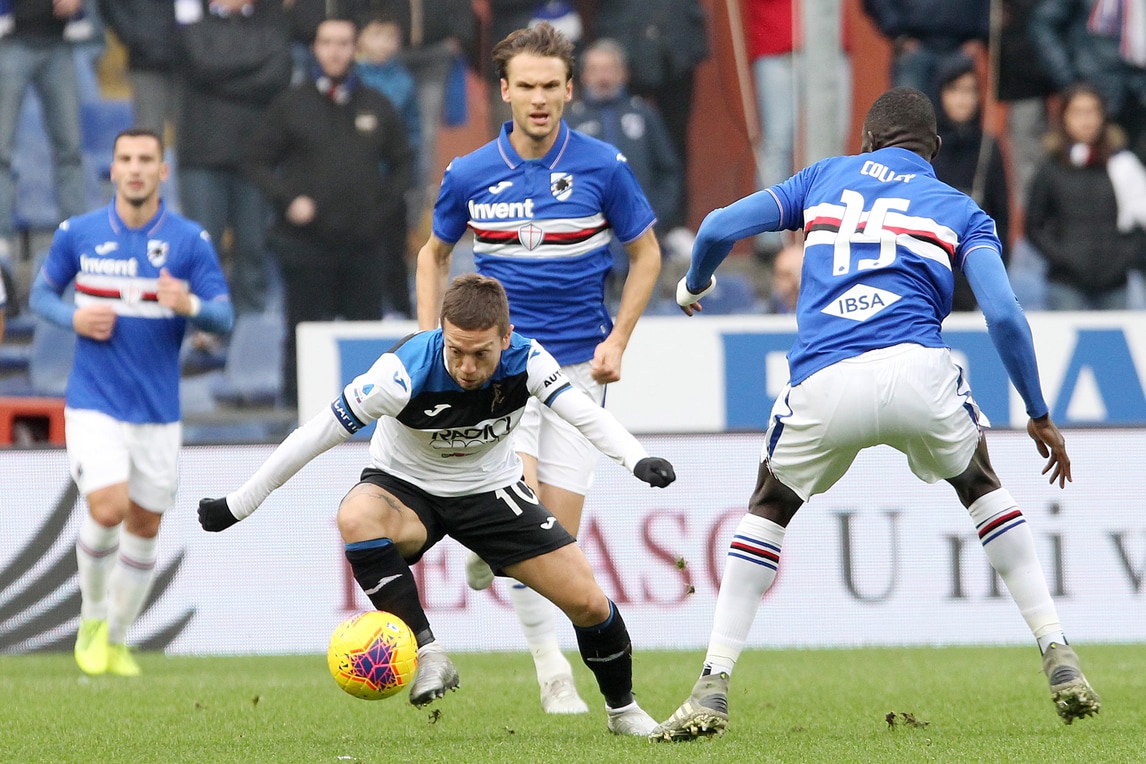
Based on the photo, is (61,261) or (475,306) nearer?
(475,306)

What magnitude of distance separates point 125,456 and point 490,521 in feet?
10.3

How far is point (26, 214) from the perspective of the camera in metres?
12.3

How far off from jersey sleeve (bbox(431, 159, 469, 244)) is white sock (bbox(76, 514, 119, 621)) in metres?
2.50

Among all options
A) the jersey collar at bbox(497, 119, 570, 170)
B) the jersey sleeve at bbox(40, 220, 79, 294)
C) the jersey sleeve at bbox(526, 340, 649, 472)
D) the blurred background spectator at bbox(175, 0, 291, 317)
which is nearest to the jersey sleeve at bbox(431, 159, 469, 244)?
the jersey collar at bbox(497, 119, 570, 170)

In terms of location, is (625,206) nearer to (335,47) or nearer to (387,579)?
(387,579)

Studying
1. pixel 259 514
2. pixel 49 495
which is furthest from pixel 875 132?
pixel 49 495

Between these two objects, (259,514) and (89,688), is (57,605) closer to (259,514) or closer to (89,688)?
(259,514)

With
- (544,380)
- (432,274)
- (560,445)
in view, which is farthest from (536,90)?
(544,380)

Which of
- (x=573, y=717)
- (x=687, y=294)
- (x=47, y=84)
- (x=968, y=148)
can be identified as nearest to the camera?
(x=687, y=294)

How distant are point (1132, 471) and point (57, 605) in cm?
601

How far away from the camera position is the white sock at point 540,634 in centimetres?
660

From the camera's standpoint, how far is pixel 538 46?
645 centimetres

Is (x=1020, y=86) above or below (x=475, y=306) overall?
above

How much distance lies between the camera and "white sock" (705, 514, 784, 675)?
5.48 meters
